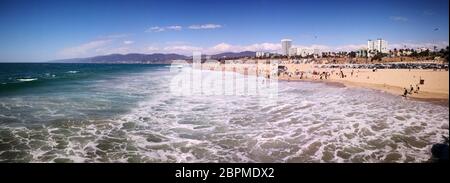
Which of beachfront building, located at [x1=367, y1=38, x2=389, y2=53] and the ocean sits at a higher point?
beachfront building, located at [x1=367, y1=38, x2=389, y2=53]

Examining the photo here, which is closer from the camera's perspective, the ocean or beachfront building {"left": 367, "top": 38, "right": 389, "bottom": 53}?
the ocean

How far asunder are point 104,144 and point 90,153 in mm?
986

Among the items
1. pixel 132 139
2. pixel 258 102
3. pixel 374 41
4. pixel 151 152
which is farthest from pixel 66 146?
pixel 374 41

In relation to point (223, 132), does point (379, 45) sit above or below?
above

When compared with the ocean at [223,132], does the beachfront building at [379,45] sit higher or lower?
higher

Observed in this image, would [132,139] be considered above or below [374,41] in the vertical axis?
below

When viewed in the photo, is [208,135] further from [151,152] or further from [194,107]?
[194,107]

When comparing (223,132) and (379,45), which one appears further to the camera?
(379,45)

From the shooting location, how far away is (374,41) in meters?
186

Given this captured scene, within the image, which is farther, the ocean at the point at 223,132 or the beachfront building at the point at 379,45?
the beachfront building at the point at 379,45

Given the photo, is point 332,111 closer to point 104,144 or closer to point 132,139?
point 132,139
